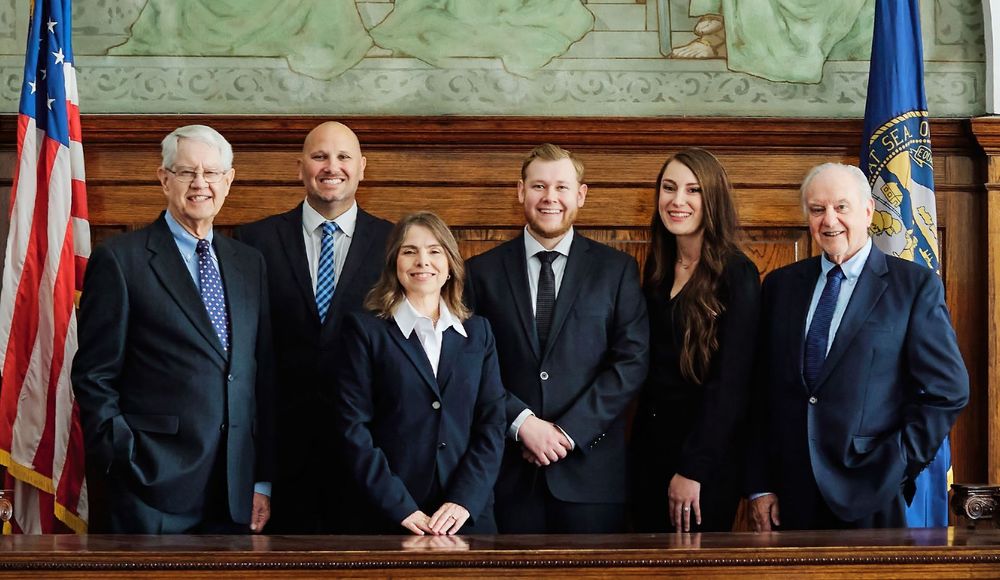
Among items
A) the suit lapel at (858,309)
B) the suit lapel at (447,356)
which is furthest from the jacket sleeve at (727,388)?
the suit lapel at (447,356)

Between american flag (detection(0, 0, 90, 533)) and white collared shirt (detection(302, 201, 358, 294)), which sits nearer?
white collared shirt (detection(302, 201, 358, 294))

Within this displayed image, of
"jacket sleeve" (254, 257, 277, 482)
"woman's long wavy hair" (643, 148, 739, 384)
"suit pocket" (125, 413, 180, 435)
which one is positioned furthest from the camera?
"woman's long wavy hair" (643, 148, 739, 384)

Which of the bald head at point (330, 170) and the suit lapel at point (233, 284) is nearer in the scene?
the suit lapel at point (233, 284)

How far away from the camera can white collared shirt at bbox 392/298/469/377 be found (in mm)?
3447

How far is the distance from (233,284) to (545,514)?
1.15 metres

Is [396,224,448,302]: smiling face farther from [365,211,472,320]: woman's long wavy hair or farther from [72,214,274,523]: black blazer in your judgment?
[72,214,274,523]: black blazer

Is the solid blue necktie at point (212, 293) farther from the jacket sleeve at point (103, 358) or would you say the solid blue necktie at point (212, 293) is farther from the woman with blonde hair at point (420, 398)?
the woman with blonde hair at point (420, 398)

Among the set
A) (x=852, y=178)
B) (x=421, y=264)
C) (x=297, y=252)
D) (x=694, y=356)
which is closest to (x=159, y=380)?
(x=297, y=252)

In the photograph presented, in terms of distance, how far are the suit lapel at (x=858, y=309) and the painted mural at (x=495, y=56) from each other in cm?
142

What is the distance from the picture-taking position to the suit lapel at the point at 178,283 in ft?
11.3

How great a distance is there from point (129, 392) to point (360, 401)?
2.16 feet

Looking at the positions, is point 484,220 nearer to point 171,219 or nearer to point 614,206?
point 614,206

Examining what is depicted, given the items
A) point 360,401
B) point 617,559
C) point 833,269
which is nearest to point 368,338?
point 360,401

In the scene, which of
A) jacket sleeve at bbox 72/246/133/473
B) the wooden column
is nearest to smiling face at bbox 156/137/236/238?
jacket sleeve at bbox 72/246/133/473
